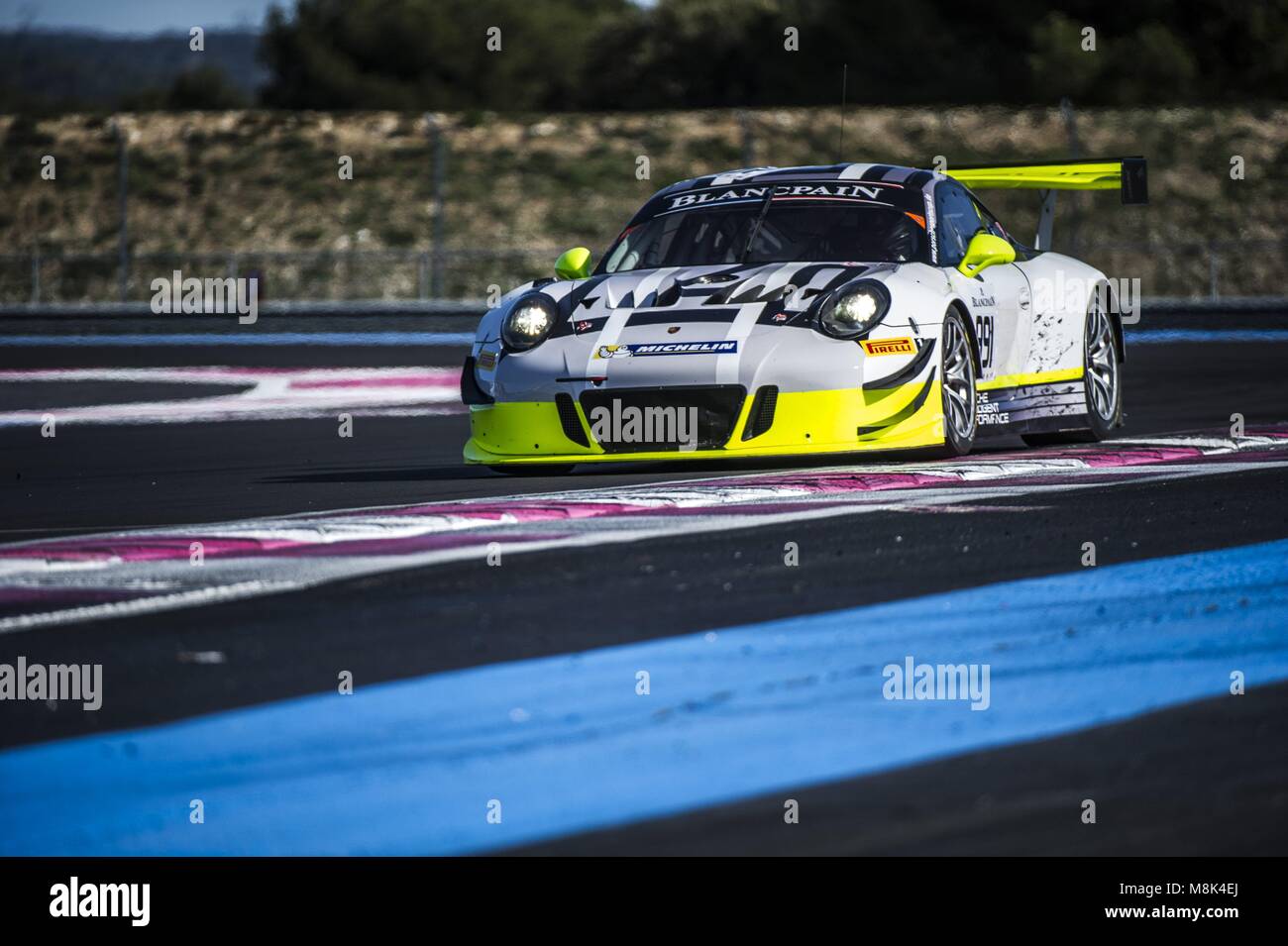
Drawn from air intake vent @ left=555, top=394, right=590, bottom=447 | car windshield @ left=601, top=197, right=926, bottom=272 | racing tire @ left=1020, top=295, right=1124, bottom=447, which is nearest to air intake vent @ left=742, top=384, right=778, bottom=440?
air intake vent @ left=555, top=394, right=590, bottom=447

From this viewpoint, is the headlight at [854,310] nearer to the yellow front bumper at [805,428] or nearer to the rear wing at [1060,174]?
the yellow front bumper at [805,428]

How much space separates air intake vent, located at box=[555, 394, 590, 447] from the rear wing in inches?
103

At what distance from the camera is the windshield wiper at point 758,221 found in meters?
9.13

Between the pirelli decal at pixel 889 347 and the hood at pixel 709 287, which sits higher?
the hood at pixel 709 287

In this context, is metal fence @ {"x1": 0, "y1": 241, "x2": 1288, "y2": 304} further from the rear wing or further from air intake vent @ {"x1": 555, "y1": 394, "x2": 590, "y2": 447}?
air intake vent @ {"x1": 555, "y1": 394, "x2": 590, "y2": 447}

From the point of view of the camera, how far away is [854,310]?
26.6 ft

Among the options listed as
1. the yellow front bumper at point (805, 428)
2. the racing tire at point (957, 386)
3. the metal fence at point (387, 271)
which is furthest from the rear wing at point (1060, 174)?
the metal fence at point (387, 271)

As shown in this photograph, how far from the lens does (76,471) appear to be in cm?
977

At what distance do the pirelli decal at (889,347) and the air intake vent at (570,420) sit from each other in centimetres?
109

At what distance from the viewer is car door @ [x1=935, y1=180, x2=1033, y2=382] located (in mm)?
8852

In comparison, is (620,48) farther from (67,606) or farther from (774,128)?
(67,606)

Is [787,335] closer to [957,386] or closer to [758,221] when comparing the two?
[957,386]

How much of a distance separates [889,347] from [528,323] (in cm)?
139
